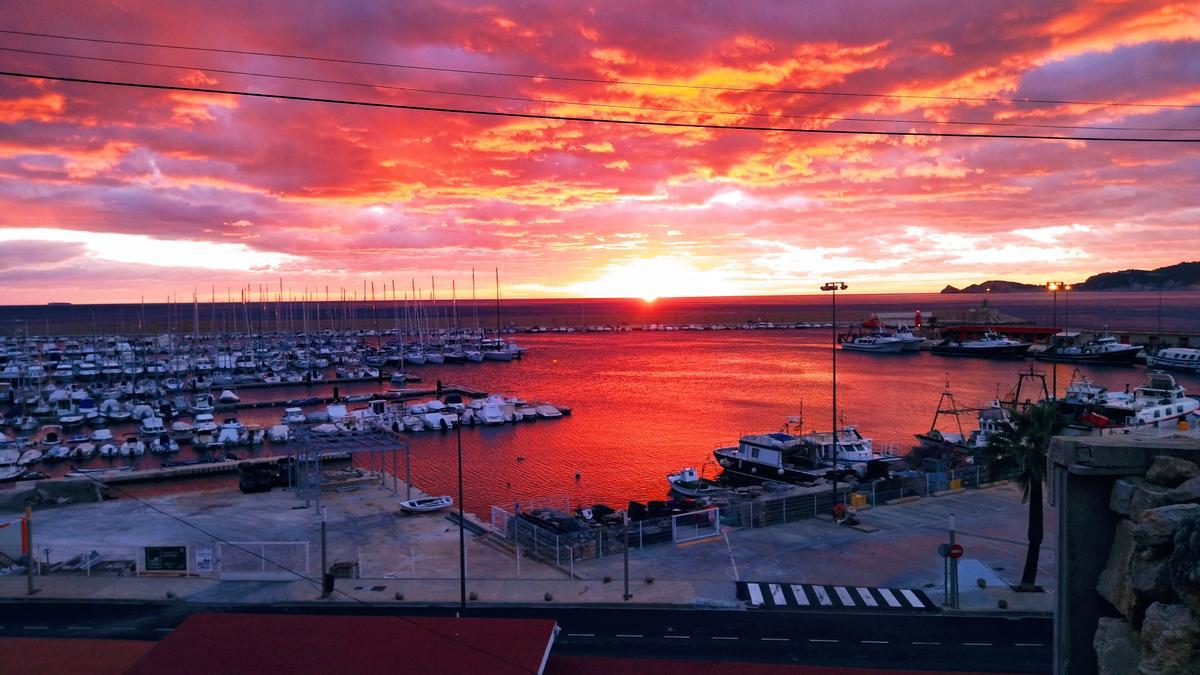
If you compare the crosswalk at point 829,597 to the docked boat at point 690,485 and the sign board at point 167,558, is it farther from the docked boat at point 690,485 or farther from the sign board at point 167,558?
the sign board at point 167,558

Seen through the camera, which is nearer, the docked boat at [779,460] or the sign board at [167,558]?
the sign board at [167,558]

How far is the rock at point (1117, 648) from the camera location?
7.21 metres

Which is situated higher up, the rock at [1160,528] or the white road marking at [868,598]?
the rock at [1160,528]

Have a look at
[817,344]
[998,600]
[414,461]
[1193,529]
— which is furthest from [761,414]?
[817,344]

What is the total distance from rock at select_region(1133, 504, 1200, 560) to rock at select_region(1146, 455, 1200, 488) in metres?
1.07

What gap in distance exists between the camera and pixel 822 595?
22.8 meters

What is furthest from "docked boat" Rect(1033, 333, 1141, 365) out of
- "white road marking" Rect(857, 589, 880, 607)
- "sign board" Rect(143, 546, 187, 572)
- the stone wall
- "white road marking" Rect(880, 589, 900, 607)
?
the stone wall

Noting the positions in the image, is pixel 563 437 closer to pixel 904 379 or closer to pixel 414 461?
pixel 414 461

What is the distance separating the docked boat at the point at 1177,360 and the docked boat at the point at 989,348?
25.1 metres

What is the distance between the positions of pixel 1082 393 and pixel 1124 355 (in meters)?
64.4

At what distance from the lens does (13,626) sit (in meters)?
21.5

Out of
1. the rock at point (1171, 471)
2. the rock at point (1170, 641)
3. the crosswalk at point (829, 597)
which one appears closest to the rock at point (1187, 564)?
the rock at point (1170, 641)

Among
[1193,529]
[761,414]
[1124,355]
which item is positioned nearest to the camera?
[1193,529]

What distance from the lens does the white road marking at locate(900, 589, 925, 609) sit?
71.9ft
